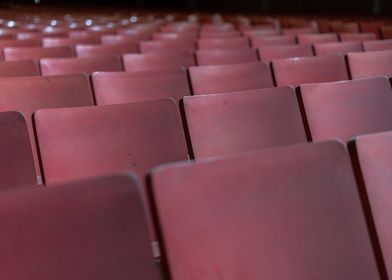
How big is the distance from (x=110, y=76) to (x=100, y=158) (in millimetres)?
264

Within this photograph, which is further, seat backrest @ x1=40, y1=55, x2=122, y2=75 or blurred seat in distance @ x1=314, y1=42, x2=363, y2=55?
blurred seat in distance @ x1=314, y1=42, x2=363, y2=55

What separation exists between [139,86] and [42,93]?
148 millimetres

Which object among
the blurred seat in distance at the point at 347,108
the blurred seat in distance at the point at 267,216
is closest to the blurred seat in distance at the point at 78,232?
the blurred seat in distance at the point at 267,216

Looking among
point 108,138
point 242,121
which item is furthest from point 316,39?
point 108,138

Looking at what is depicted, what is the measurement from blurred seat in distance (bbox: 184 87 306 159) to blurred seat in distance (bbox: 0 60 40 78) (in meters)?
0.44

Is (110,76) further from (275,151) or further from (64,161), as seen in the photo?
(275,151)

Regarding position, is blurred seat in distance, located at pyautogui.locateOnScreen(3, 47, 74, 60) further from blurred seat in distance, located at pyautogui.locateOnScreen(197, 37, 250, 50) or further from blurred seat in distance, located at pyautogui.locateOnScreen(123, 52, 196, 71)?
blurred seat in distance, located at pyautogui.locateOnScreen(197, 37, 250, 50)

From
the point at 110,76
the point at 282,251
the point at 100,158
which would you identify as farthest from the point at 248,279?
the point at 110,76

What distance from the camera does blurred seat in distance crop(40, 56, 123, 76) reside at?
0.97 meters

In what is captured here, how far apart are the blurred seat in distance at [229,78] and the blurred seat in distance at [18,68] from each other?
300mm

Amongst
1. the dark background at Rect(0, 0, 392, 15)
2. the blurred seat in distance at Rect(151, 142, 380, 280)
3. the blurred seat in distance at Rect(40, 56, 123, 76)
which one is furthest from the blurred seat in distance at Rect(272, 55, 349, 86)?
the dark background at Rect(0, 0, 392, 15)

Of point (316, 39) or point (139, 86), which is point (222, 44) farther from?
point (139, 86)

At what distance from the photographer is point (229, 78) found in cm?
87

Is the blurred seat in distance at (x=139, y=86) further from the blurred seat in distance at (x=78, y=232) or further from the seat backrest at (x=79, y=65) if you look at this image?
the blurred seat in distance at (x=78, y=232)
